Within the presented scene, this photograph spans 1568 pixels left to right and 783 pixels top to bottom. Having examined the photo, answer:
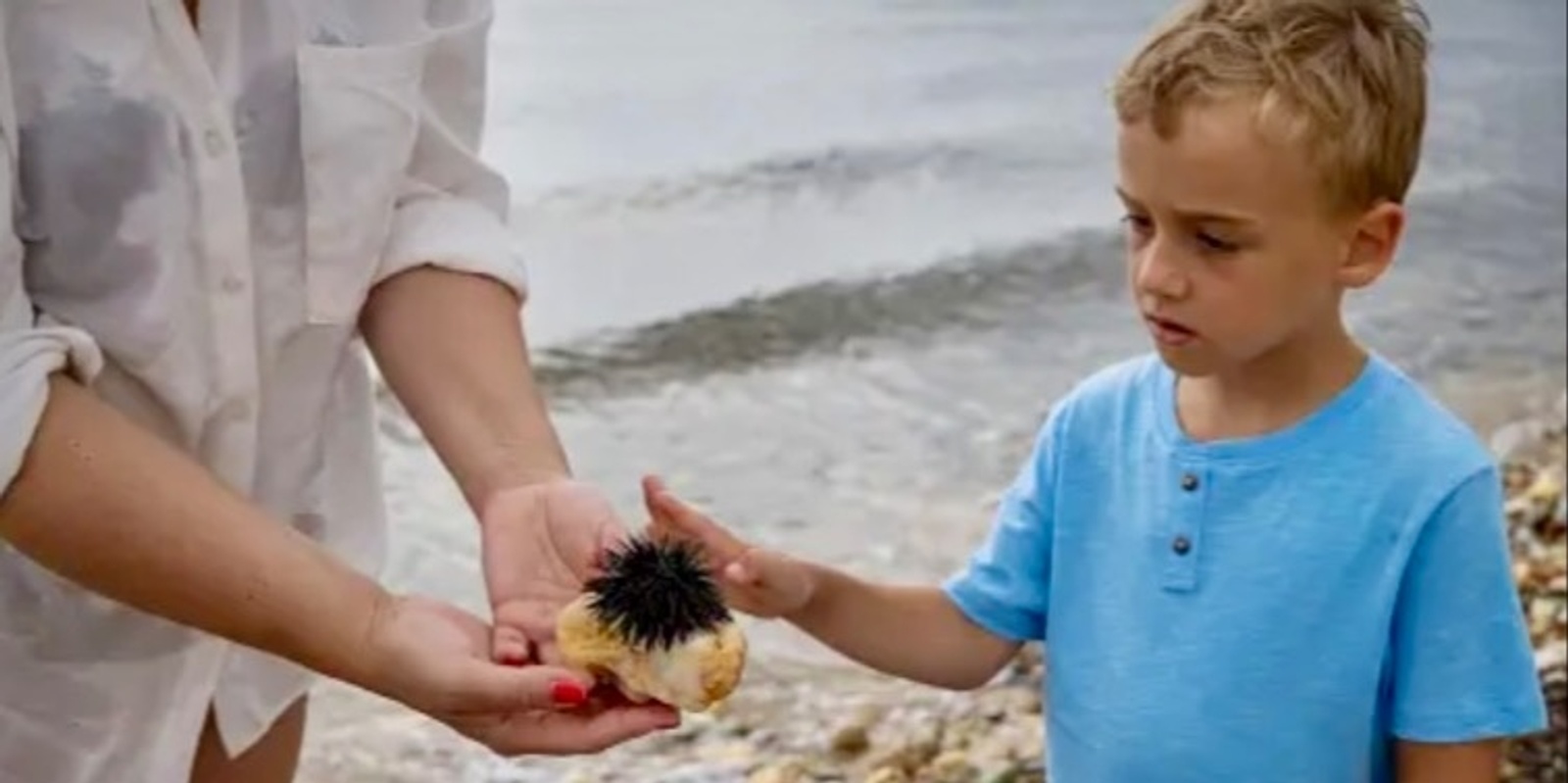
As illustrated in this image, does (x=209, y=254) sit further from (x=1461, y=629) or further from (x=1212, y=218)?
→ (x=1461, y=629)

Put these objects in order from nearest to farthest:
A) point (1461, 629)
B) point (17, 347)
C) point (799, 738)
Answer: point (17, 347), point (1461, 629), point (799, 738)

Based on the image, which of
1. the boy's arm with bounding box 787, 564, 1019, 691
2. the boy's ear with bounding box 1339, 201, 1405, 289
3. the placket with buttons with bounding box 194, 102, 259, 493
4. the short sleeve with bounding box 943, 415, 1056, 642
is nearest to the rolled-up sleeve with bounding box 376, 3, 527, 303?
the placket with buttons with bounding box 194, 102, 259, 493

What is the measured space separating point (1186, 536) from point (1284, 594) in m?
0.11

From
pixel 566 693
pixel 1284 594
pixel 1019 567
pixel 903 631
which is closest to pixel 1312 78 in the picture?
pixel 1284 594

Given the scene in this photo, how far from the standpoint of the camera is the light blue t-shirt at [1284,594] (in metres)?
2.76

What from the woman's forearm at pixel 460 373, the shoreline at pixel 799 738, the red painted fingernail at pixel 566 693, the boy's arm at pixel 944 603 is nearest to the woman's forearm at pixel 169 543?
→ the red painted fingernail at pixel 566 693

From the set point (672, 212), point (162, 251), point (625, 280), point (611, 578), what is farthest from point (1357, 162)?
point (672, 212)

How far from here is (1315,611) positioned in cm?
279

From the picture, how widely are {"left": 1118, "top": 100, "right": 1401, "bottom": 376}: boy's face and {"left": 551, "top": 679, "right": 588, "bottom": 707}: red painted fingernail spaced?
2.44 ft

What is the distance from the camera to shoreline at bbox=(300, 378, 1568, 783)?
512cm

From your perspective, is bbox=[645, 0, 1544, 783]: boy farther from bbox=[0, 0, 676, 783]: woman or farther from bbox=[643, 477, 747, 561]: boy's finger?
bbox=[0, 0, 676, 783]: woman

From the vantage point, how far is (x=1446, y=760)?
2775 mm

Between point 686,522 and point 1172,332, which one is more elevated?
point 1172,332

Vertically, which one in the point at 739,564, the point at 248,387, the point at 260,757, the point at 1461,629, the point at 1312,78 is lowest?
the point at 260,757
